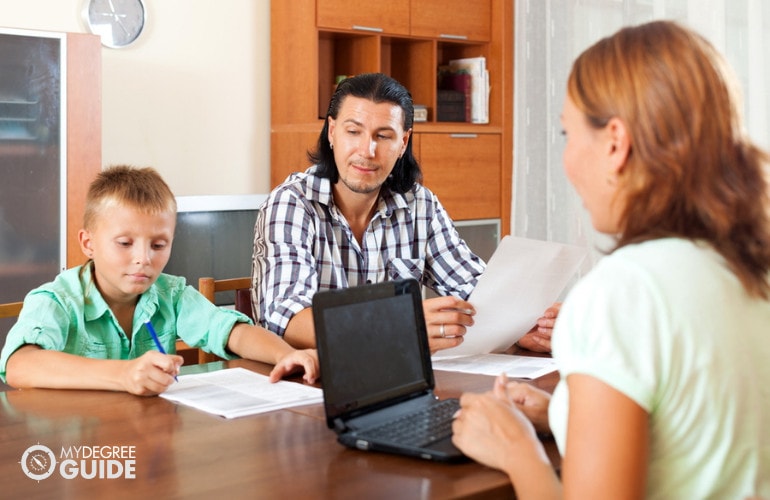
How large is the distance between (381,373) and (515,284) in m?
0.60

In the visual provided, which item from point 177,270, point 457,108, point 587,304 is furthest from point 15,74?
point 587,304

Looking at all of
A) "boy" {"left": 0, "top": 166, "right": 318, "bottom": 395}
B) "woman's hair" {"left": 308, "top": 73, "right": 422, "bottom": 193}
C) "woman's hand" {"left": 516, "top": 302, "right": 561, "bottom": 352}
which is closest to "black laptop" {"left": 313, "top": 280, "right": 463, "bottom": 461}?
"boy" {"left": 0, "top": 166, "right": 318, "bottom": 395}

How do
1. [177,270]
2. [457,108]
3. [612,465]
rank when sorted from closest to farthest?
[612,465] → [177,270] → [457,108]

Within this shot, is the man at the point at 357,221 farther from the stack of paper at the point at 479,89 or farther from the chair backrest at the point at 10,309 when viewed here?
the stack of paper at the point at 479,89

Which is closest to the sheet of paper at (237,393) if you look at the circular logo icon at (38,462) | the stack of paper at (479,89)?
the circular logo icon at (38,462)

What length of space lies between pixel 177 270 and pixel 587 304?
9.11 ft

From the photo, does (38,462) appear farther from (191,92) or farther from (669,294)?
(191,92)

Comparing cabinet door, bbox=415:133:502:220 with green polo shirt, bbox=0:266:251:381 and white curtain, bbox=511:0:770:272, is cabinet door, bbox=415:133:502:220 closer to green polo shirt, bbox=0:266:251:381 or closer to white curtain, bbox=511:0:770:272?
white curtain, bbox=511:0:770:272

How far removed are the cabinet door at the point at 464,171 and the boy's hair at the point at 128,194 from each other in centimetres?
234

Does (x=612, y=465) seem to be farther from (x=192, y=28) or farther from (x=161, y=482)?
(x=192, y=28)

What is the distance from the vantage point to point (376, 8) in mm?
4180

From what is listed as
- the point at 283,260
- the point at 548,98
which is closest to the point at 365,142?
the point at 283,260

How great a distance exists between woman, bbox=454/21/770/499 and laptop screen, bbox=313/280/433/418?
0.39 meters

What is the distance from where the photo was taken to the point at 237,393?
1652 mm
